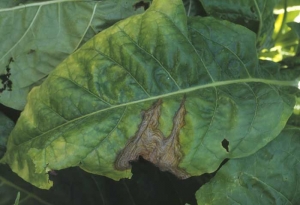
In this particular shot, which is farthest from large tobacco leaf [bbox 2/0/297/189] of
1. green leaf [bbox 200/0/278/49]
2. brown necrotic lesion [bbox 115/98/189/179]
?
green leaf [bbox 200/0/278/49]

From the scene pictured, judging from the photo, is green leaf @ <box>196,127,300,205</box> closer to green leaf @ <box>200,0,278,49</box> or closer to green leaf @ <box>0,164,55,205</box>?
green leaf @ <box>200,0,278,49</box>

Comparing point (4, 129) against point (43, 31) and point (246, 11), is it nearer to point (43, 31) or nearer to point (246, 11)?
point (43, 31)

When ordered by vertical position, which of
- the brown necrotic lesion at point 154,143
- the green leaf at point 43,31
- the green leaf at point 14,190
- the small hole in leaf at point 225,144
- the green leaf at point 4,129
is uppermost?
the green leaf at point 43,31

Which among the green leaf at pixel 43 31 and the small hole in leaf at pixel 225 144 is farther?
the green leaf at pixel 43 31

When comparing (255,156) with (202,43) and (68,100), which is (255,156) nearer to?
(202,43)

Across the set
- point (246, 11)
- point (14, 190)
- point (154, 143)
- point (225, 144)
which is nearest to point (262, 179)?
point (225, 144)

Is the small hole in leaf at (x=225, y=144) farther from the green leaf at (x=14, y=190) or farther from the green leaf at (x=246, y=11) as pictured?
the green leaf at (x=14, y=190)

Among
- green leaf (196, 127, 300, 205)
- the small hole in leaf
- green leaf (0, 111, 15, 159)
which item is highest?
the small hole in leaf

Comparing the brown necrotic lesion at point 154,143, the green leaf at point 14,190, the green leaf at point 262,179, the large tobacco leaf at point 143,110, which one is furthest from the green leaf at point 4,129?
the green leaf at point 262,179
